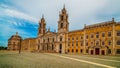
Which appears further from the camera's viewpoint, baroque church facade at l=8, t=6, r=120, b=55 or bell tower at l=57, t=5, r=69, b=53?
bell tower at l=57, t=5, r=69, b=53

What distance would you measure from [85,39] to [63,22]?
16470 mm

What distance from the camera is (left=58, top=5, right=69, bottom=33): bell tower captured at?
212ft

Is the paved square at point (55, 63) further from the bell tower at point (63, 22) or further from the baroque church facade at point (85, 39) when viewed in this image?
the bell tower at point (63, 22)

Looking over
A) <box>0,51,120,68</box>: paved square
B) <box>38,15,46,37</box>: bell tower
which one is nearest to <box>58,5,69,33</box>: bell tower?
<box>38,15,46,37</box>: bell tower

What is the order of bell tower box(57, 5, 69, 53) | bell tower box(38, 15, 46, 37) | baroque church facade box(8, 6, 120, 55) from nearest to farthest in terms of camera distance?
baroque church facade box(8, 6, 120, 55), bell tower box(57, 5, 69, 53), bell tower box(38, 15, 46, 37)

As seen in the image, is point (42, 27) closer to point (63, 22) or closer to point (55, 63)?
point (63, 22)

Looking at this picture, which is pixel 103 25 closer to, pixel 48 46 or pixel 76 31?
pixel 76 31

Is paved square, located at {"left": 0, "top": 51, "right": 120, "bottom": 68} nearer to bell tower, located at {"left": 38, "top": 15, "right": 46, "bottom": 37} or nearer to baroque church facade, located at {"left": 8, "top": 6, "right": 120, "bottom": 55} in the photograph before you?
baroque church facade, located at {"left": 8, "top": 6, "right": 120, "bottom": 55}

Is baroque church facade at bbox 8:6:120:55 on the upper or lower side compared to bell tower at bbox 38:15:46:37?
lower

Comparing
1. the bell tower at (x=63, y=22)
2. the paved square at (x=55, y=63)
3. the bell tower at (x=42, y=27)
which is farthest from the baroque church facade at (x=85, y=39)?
the paved square at (x=55, y=63)

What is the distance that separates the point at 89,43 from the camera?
51.8 metres

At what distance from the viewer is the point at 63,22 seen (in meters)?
65.5

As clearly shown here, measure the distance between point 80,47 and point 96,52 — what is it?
8.72 m

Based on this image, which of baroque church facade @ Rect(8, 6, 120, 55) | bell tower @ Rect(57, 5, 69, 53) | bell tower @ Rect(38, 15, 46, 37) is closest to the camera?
baroque church facade @ Rect(8, 6, 120, 55)
